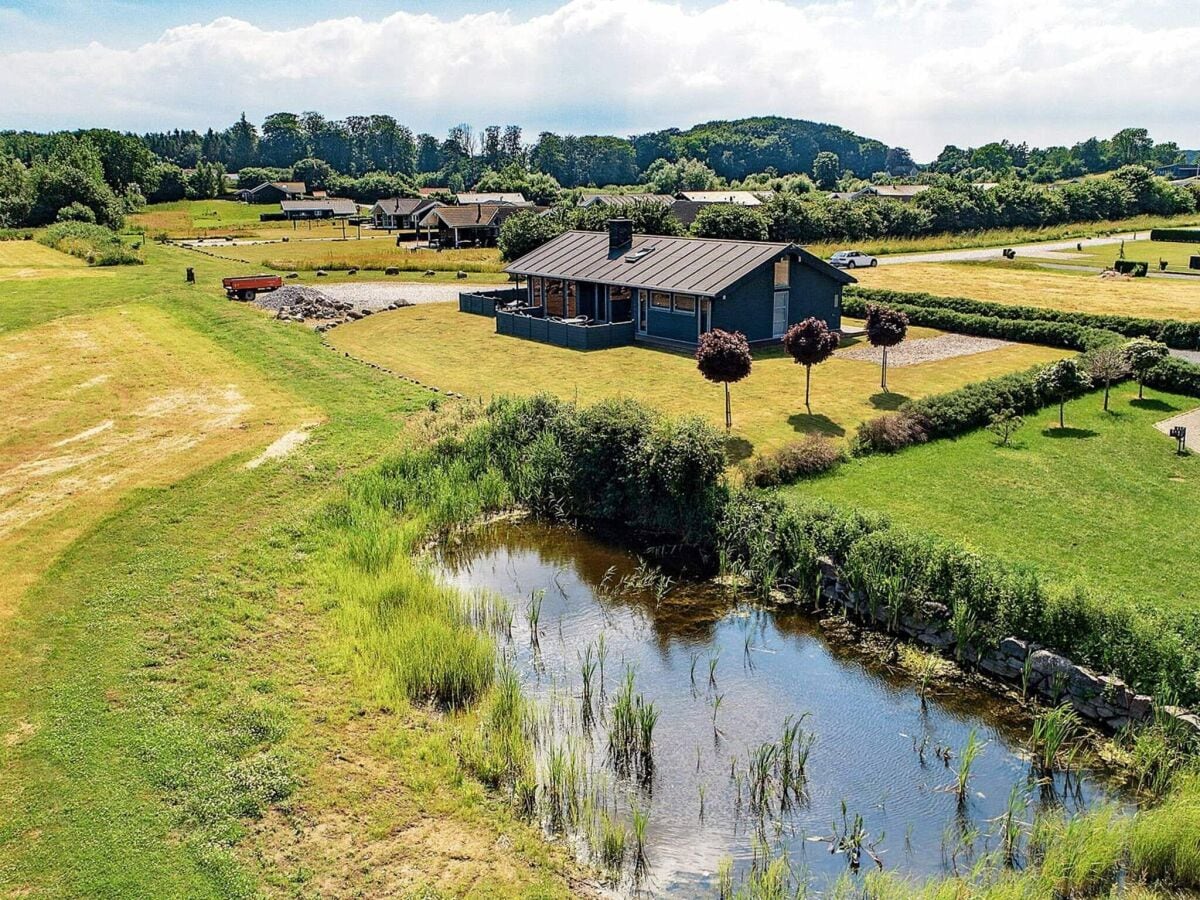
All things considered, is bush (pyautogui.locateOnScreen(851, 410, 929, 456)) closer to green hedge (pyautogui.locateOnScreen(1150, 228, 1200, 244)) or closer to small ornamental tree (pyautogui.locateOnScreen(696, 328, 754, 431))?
small ornamental tree (pyautogui.locateOnScreen(696, 328, 754, 431))

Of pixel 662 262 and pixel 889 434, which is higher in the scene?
pixel 662 262

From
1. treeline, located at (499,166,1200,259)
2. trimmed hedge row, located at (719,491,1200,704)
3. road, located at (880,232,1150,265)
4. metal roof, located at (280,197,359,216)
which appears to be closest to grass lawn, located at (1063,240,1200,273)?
road, located at (880,232,1150,265)

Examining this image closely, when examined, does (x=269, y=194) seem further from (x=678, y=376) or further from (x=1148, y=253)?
(x=678, y=376)

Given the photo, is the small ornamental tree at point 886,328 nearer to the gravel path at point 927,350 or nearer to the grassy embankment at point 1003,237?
the gravel path at point 927,350

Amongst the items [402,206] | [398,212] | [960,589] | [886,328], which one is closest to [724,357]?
[886,328]

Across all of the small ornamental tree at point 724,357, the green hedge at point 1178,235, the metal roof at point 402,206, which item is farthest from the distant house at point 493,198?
the small ornamental tree at point 724,357

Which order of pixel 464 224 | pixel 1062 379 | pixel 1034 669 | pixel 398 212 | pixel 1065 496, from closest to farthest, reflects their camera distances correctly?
pixel 1034 669
pixel 1065 496
pixel 1062 379
pixel 464 224
pixel 398 212

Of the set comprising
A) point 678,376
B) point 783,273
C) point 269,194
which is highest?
point 269,194
